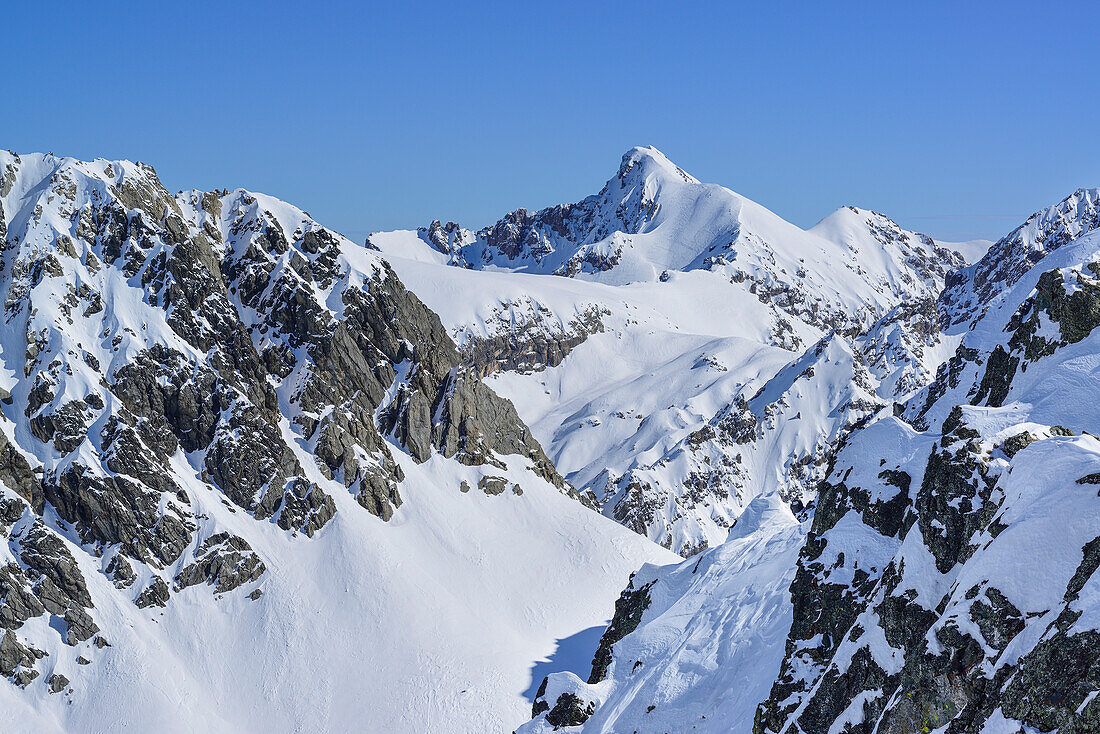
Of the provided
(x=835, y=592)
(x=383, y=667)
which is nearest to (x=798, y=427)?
(x=383, y=667)

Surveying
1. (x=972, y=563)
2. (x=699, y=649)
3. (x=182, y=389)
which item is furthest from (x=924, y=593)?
(x=182, y=389)

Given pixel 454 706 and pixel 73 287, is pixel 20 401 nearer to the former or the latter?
pixel 73 287

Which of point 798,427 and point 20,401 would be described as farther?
point 798,427

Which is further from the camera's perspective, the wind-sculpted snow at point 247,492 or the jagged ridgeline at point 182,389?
the jagged ridgeline at point 182,389

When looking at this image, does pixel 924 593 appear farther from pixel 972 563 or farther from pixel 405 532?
pixel 405 532

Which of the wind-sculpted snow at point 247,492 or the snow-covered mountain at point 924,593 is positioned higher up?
the wind-sculpted snow at point 247,492

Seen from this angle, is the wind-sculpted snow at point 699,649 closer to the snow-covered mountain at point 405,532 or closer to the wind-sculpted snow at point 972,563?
the snow-covered mountain at point 405,532

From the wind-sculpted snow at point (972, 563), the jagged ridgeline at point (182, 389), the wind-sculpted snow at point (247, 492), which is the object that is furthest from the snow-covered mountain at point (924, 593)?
the jagged ridgeline at point (182, 389)
